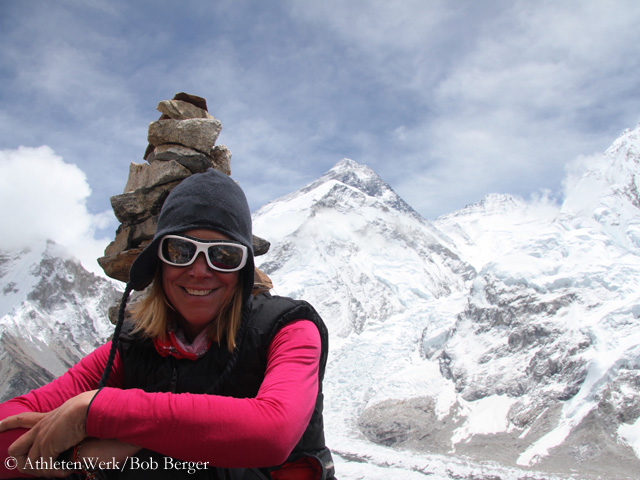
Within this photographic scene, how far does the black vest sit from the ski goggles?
0.99 feet

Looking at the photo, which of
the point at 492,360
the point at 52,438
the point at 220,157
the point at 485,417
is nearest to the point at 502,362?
the point at 492,360

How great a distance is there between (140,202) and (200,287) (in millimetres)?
5424

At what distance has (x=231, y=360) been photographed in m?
2.91

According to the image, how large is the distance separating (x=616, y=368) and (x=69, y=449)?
11221cm

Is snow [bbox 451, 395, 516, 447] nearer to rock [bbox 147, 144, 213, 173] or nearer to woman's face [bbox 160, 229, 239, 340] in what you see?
rock [bbox 147, 144, 213, 173]

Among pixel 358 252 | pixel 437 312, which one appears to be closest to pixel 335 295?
pixel 358 252

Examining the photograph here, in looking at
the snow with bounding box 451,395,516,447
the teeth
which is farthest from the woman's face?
Result: the snow with bounding box 451,395,516,447

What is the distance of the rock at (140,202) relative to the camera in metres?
7.97

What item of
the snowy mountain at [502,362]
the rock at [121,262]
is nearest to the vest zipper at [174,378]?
the rock at [121,262]

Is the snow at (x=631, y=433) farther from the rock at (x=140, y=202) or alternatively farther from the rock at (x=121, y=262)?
the rock at (x=140, y=202)

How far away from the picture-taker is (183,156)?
8.12 meters

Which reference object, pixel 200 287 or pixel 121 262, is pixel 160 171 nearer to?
pixel 121 262

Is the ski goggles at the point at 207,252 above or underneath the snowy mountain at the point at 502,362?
underneath

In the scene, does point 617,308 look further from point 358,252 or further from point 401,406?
point 358,252
